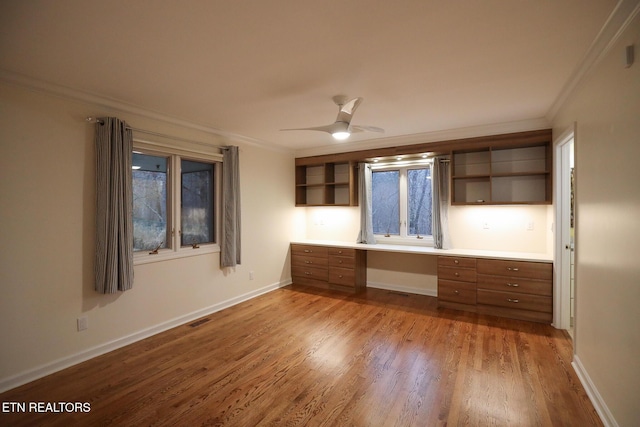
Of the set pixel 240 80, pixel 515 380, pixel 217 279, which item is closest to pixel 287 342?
pixel 217 279

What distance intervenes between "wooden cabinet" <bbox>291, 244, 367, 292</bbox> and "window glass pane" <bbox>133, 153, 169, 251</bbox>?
2369 mm

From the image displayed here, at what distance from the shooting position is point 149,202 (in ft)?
11.2

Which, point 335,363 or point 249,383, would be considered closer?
point 249,383

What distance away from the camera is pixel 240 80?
98.4 inches

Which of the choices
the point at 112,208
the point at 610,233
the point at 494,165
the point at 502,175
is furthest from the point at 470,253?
the point at 112,208

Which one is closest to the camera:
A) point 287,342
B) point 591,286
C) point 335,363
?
point 591,286

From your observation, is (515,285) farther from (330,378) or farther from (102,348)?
(102,348)

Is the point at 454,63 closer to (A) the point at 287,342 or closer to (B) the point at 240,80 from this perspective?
(B) the point at 240,80

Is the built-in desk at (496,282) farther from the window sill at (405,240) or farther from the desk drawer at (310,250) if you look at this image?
the desk drawer at (310,250)

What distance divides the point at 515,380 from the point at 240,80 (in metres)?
3.36

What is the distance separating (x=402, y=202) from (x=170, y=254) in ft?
11.7

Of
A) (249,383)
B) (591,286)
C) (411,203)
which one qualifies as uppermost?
(411,203)

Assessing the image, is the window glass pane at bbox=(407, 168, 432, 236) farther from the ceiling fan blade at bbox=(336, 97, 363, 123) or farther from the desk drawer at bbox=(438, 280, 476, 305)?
the ceiling fan blade at bbox=(336, 97, 363, 123)

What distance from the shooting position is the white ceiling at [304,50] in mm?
1619
